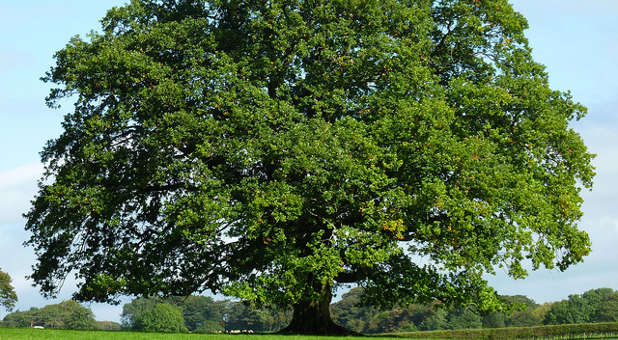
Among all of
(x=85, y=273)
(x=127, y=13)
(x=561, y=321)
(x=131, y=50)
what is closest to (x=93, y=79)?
(x=131, y=50)

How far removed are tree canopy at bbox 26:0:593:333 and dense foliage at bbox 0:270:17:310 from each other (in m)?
75.3

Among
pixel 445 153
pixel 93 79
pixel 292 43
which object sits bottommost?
pixel 445 153

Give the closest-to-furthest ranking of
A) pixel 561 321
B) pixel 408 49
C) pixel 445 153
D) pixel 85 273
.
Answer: pixel 445 153 → pixel 408 49 → pixel 85 273 → pixel 561 321

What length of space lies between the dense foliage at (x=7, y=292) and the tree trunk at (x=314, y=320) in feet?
268

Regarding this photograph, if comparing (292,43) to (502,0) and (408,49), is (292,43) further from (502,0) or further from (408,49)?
(502,0)

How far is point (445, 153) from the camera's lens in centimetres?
2439

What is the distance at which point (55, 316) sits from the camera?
170 metres

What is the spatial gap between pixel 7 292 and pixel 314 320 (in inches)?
3272

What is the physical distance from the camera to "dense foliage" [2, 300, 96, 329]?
150m

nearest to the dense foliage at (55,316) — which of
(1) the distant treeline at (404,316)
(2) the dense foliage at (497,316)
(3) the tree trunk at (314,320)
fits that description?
(1) the distant treeline at (404,316)

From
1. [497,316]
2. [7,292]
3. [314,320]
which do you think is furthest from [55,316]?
[314,320]

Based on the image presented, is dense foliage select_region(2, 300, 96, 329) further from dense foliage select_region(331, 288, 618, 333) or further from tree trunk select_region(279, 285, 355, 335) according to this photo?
tree trunk select_region(279, 285, 355, 335)

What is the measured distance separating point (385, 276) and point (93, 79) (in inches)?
622

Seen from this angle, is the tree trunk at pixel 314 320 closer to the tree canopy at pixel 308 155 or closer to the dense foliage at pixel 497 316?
the tree canopy at pixel 308 155
